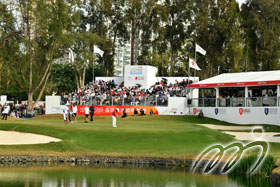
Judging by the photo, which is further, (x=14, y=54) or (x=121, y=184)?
(x=14, y=54)

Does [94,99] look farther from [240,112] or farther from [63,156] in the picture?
[63,156]

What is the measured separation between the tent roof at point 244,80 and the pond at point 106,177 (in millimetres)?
31642

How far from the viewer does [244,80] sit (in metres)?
62.8

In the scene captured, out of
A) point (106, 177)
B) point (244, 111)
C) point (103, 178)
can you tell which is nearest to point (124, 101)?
point (244, 111)

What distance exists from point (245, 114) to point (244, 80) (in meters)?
5.46

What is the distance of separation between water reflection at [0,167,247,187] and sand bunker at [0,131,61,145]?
6.96 metres

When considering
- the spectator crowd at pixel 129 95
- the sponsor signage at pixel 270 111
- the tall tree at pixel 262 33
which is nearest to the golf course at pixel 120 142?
the sponsor signage at pixel 270 111

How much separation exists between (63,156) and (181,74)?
76327 mm

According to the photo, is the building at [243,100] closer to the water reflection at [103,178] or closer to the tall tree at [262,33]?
the tall tree at [262,33]

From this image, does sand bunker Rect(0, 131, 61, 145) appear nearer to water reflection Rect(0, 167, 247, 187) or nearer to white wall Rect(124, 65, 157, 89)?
water reflection Rect(0, 167, 247, 187)

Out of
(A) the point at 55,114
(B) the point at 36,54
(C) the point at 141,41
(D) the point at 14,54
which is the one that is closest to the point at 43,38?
(D) the point at 14,54

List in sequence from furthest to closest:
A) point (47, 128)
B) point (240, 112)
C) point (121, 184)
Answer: point (240, 112)
point (47, 128)
point (121, 184)

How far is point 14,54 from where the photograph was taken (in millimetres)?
74812

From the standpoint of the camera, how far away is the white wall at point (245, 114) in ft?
185
